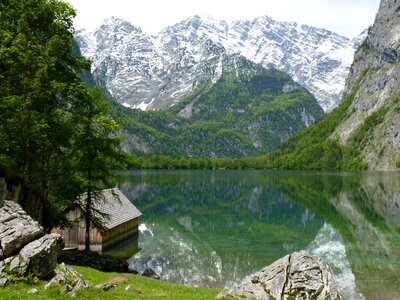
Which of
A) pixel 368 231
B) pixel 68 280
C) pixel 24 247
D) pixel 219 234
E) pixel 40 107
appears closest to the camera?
pixel 68 280

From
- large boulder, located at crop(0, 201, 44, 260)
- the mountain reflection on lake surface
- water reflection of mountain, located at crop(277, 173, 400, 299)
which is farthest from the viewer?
the mountain reflection on lake surface

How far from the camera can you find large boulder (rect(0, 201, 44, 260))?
24.5 meters

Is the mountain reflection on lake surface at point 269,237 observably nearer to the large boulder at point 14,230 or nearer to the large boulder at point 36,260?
the large boulder at point 36,260

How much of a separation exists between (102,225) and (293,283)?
99.7ft

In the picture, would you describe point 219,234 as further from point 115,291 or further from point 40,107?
point 115,291

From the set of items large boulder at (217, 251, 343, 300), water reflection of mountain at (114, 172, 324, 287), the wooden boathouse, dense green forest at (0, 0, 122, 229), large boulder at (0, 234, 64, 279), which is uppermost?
dense green forest at (0, 0, 122, 229)

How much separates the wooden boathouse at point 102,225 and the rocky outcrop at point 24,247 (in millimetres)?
20533

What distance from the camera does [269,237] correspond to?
66688mm

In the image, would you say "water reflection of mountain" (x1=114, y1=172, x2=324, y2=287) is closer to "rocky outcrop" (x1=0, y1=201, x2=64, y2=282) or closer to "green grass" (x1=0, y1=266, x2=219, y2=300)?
"green grass" (x1=0, y1=266, x2=219, y2=300)

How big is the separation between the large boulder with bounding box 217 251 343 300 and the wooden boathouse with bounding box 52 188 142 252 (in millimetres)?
24684

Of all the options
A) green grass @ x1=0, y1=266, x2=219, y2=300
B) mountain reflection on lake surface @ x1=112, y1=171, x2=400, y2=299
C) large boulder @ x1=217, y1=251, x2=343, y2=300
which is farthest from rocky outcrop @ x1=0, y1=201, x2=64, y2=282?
mountain reflection on lake surface @ x1=112, y1=171, x2=400, y2=299

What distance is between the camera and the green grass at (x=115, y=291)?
21.4 m

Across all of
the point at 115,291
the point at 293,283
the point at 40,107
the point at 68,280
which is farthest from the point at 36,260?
the point at 40,107

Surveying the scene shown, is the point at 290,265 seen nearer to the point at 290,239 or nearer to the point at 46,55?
the point at 46,55
